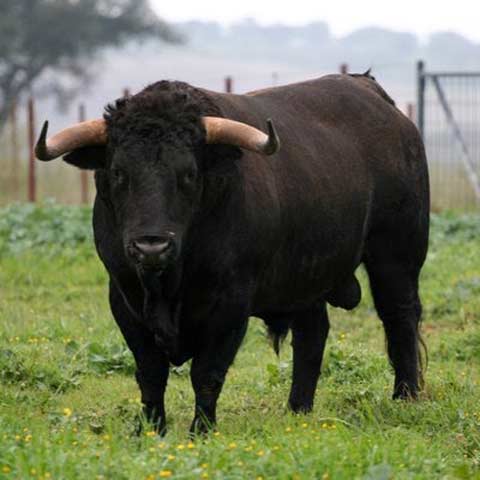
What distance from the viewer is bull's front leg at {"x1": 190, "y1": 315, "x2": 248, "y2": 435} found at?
24.8 ft

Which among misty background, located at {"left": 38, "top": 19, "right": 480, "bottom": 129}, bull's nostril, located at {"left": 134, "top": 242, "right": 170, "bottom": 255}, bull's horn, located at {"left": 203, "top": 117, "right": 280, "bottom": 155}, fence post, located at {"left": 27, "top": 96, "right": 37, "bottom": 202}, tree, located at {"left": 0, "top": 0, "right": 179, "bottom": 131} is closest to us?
bull's nostril, located at {"left": 134, "top": 242, "right": 170, "bottom": 255}

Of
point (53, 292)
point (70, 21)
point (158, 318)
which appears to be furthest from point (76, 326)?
point (70, 21)

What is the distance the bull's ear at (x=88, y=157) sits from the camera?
296 inches

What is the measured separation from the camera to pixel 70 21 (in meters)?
46.9

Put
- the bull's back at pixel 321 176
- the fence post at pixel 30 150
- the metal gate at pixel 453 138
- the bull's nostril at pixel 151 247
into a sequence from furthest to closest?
the fence post at pixel 30 150
the metal gate at pixel 453 138
the bull's back at pixel 321 176
the bull's nostril at pixel 151 247

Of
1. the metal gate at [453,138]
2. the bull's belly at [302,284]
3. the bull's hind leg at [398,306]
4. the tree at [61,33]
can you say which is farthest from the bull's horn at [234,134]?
the tree at [61,33]

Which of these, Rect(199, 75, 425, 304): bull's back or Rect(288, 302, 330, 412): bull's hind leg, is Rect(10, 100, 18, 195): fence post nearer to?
Rect(199, 75, 425, 304): bull's back

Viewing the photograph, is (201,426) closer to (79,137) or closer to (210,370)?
(210,370)

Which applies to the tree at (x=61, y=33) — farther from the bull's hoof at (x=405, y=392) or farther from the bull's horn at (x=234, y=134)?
the bull's horn at (x=234, y=134)

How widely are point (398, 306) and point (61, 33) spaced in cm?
3875

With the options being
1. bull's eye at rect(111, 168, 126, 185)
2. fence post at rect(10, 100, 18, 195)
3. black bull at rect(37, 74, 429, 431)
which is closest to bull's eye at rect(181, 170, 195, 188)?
black bull at rect(37, 74, 429, 431)

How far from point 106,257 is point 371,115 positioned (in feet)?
7.99

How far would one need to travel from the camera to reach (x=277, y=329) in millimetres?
8773

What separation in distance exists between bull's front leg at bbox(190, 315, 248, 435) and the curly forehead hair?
1.01m
